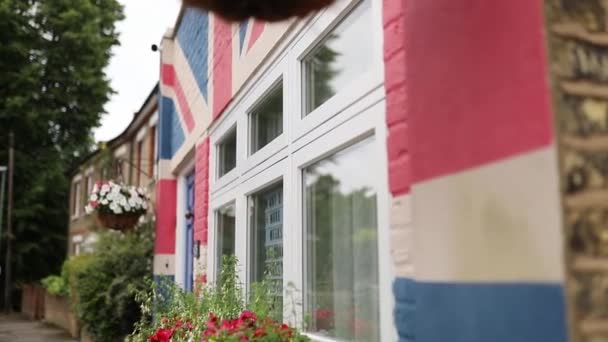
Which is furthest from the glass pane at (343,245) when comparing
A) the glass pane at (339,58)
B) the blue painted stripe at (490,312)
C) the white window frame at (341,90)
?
the blue painted stripe at (490,312)

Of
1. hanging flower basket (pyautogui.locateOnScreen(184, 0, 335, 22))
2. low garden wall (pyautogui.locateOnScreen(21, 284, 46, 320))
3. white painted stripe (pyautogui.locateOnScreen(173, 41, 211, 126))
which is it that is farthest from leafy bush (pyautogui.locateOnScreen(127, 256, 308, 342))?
low garden wall (pyautogui.locateOnScreen(21, 284, 46, 320))

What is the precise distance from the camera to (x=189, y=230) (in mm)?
7375

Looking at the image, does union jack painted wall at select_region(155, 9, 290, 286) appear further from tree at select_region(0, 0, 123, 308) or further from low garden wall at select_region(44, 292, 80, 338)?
tree at select_region(0, 0, 123, 308)

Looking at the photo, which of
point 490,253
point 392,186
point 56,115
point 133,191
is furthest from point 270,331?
point 56,115

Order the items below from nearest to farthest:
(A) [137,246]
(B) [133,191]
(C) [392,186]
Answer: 1. (C) [392,186]
2. (B) [133,191]
3. (A) [137,246]

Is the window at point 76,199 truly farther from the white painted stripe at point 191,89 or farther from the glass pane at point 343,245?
the glass pane at point 343,245

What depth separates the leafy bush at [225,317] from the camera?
8.98 feet

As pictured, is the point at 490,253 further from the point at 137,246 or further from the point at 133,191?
the point at 137,246

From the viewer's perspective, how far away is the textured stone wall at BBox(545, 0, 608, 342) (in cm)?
112

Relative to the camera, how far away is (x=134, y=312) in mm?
8070

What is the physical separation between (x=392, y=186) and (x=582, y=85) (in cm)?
114

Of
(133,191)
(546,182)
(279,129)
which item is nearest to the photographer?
Result: (546,182)

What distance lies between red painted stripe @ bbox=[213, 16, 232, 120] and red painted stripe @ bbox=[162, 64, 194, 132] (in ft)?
4.13

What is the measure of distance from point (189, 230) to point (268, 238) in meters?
3.38
